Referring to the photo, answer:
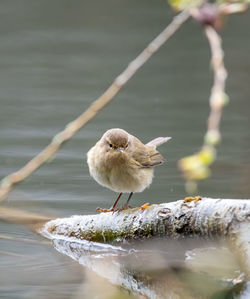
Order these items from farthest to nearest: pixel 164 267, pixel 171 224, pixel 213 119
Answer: pixel 164 267 < pixel 171 224 < pixel 213 119

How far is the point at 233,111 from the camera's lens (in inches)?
389

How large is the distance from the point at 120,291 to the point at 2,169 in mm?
3445

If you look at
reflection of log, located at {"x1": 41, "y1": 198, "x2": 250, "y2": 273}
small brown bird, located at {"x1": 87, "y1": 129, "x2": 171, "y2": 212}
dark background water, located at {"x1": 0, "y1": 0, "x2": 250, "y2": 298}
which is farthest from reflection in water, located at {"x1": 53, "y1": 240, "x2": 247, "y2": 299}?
small brown bird, located at {"x1": 87, "y1": 129, "x2": 171, "y2": 212}

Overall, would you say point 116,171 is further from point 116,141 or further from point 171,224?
point 171,224

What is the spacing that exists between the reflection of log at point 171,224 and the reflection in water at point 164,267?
0.36 feet

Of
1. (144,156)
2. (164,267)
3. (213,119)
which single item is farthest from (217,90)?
(144,156)

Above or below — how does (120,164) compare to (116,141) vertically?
below

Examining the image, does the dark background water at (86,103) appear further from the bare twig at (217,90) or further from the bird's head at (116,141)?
the bird's head at (116,141)

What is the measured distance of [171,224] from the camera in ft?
13.0

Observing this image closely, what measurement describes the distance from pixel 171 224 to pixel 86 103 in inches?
242

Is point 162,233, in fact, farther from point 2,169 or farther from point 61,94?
point 61,94

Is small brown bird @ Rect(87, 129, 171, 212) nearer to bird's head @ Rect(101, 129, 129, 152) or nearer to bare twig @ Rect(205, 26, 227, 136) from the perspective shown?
bird's head @ Rect(101, 129, 129, 152)

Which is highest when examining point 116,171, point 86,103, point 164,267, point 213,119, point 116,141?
point 86,103

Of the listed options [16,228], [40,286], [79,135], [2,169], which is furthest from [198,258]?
[79,135]
